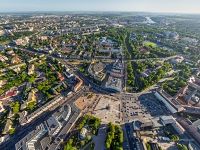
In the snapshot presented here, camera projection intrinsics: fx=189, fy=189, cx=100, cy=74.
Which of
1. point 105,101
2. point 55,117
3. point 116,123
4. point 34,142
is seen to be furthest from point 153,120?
point 34,142

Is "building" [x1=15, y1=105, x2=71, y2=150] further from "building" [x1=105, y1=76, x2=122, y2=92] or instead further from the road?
"building" [x1=105, y1=76, x2=122, y2=92]

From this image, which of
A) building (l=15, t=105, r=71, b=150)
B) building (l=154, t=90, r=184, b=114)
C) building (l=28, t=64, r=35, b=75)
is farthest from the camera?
building (l=28, t=64, r=35, b=75)

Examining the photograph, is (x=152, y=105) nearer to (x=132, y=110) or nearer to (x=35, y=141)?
(x=132, y=110)

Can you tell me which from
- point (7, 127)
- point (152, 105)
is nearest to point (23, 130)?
point (7, 127)

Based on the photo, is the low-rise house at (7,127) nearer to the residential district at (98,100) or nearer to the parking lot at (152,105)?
the residential district at (98,100)

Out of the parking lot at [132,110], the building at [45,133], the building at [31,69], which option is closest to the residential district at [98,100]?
the parking lot at [132,110]

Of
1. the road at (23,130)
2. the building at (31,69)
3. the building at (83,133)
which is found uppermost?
the building at (31,69)

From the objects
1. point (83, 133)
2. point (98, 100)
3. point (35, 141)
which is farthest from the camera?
point (98, 100)

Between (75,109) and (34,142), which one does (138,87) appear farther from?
(34,142)

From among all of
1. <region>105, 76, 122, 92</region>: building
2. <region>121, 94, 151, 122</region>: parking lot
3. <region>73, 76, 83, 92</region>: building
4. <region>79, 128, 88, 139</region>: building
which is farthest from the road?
<region>121, 94, 151, 122</region>: parking lot
